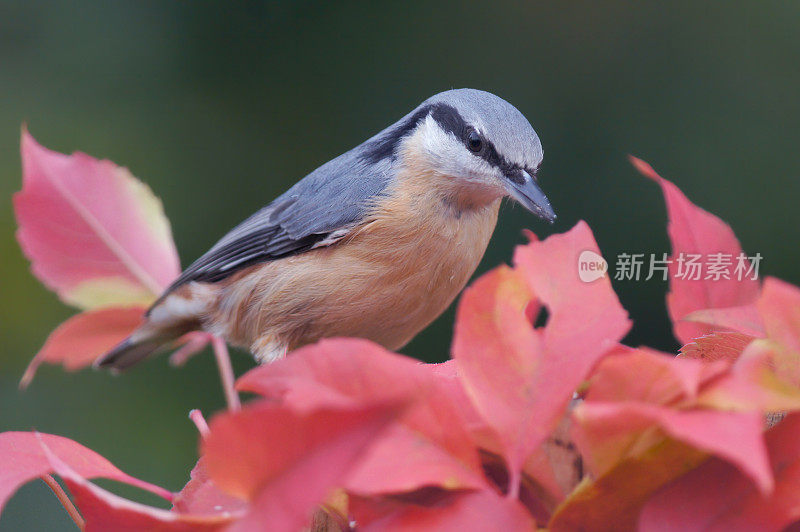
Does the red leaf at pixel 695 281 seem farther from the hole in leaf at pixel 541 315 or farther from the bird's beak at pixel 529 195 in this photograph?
the bird's beak at pixel 529 195

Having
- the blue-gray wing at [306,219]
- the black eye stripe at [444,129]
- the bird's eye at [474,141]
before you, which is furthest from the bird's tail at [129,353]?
the bird's eye at [474,141]

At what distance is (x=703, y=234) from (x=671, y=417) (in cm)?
28

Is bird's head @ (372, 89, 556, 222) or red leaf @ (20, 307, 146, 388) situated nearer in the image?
red leaf @ (20, 307, 146, 388)

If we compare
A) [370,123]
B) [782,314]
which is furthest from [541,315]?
[782,314]

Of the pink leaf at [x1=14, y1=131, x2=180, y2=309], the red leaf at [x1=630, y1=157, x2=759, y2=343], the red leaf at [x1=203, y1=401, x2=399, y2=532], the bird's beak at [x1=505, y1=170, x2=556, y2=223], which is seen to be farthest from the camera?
the bird's beak at [x1=505, y1=170, x2=556, y2=223]

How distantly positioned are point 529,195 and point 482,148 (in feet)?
0.36

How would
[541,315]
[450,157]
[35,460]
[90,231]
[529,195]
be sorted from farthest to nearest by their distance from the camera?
[541,315] → [450,157] → [529,195] → [90,231] → [35,460]

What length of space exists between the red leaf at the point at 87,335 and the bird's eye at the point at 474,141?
0.58 metres

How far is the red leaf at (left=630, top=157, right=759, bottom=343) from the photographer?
0.52 meters

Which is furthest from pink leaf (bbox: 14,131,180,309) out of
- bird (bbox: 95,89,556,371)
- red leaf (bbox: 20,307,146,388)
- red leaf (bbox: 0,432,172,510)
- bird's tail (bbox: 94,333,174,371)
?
bird's tail (bbox: 94,333,174,371)

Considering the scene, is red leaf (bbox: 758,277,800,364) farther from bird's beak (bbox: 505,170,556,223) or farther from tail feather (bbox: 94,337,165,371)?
tail feather (bbox: 94,337,165,371)

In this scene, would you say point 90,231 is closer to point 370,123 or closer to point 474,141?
point 474,141

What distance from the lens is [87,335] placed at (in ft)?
2.49

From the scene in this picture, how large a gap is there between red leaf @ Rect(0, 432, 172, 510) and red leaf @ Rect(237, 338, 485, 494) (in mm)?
121
